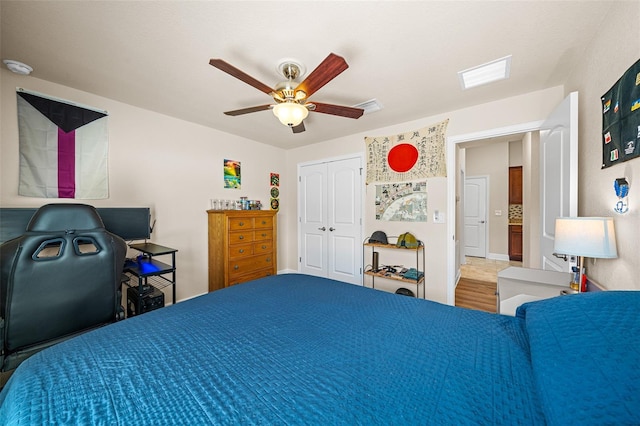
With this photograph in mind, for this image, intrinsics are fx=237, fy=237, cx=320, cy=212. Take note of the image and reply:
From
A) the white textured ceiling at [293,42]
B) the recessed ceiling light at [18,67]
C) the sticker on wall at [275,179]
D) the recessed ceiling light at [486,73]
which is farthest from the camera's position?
the sticker on wall at [275,179]

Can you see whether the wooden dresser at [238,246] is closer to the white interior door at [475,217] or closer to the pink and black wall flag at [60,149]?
the pink and black wall flag at [60,149]

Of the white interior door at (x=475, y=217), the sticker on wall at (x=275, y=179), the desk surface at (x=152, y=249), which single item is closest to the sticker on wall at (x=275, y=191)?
the sticker on wall at (x=275, y=179)

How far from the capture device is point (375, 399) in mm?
716

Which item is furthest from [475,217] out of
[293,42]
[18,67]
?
[18,67]

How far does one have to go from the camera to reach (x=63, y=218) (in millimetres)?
1441

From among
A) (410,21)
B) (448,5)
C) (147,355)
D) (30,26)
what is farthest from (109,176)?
(448,5)

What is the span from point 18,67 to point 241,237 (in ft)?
8.36

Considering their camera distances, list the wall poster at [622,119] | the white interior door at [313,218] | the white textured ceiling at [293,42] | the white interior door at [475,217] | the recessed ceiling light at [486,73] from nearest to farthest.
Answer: the wall poster at [622,119] < the white textured ceiling at [293,42] < the recessed ceiling light at [486,73] < the white interior door at [313,218] < the white interior door at [475,217]

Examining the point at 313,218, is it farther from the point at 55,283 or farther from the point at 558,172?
the point at 55,283

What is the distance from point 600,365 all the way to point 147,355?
4.73ft

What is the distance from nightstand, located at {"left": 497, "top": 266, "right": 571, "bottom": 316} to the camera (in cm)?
162

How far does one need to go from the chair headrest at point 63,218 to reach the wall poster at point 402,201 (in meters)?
3.14

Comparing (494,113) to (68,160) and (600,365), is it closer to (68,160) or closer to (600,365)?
(600,365)

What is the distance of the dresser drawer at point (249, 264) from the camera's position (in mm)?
3329
